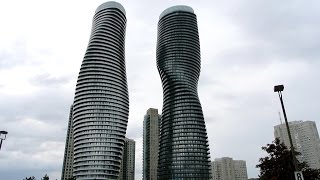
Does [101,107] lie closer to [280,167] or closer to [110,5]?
[110,5]

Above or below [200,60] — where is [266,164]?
below

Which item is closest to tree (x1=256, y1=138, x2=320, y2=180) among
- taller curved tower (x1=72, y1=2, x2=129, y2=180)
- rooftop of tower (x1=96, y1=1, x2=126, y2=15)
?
taller curved tower (x1=72, y1=2, x2=129, y2=180)

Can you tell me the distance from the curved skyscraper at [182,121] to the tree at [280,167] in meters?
148

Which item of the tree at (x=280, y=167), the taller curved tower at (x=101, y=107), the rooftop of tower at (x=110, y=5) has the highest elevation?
the rooftop of tower at (x=110, y=5)

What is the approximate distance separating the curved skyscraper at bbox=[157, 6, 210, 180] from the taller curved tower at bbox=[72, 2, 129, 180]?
34.3 meters

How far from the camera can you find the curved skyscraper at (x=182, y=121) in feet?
611

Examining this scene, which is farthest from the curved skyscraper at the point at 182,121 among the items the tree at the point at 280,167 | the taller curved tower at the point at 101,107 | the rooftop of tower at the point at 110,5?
the tree at the point at 280,167

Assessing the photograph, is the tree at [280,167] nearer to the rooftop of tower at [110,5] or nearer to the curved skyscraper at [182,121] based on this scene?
the curved skyscraper at [182,121]

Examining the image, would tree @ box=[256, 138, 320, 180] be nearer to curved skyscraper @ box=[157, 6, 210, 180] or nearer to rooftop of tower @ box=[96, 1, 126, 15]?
curved skyscraper @ box=[157, 6, 210, 180]

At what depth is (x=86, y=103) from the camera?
508ft

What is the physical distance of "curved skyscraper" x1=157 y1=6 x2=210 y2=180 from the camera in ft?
611

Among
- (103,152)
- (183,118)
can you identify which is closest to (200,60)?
(183,118)

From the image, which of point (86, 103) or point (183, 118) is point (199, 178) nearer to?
point (183, 118)

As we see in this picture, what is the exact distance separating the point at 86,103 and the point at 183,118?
61.0 meters
